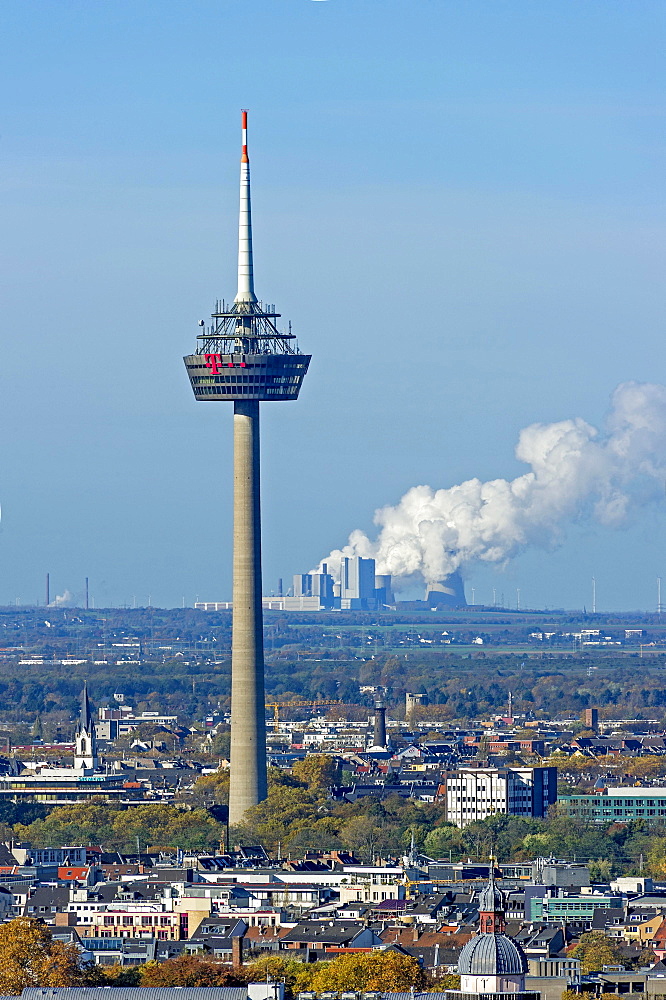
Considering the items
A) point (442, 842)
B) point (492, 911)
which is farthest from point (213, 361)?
point (492, 911)

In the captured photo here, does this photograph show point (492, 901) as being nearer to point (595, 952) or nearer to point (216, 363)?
point (595, 952)

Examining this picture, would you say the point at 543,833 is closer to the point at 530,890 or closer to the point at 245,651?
the point at 245,651

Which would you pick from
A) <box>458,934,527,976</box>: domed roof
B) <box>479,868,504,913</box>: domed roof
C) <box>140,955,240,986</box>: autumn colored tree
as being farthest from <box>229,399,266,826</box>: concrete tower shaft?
<box>458,934,527,976</box>: domed roof

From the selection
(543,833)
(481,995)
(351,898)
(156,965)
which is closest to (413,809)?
(543,833)

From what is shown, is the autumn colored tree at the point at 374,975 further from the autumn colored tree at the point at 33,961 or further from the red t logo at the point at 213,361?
the red t logo at the point at 213,361

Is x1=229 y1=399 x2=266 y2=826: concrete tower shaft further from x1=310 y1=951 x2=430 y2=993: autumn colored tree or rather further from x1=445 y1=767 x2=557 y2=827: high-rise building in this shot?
x1=310 y1=951 x2=430 y2=993: autumn colored tree
